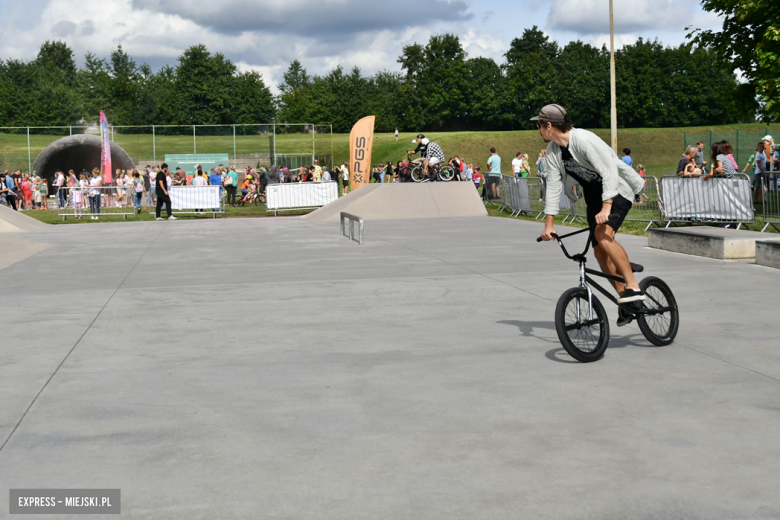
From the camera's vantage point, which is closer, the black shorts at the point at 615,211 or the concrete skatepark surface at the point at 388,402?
the concrete skatepark surface at the point at 388,402

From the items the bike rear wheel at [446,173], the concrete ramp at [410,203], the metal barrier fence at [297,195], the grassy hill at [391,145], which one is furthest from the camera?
the grassy hill at [391,145]

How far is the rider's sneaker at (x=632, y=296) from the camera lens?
5.44 metres

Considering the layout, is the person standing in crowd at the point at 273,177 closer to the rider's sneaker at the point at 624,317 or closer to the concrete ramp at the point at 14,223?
the concrete ramp at the point at 14,223

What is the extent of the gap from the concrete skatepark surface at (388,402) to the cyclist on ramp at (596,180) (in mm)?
757

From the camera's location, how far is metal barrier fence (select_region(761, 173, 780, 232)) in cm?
1335

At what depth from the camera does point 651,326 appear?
18.8 ft

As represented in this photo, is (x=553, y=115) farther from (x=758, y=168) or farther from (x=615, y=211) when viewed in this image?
(x=758, y=168)

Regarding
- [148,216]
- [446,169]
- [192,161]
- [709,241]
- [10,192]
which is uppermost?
[192,161]

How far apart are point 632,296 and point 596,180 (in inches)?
35.2

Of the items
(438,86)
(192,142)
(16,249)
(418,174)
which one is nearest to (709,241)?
(16,249)

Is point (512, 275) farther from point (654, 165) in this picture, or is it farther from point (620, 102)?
point (620, 102)

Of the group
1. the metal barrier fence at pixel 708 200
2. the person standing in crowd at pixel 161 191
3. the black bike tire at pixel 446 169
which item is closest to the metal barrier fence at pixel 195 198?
the person standing in crowd at pixel 161 191

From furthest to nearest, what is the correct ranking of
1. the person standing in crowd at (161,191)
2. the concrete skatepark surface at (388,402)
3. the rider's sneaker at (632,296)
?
the person standing in crowd at (161,191) < the rider's sneaker at (632,296) < the concrete skatepark surface at (388,402)

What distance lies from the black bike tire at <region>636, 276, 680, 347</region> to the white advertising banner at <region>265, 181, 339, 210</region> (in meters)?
21.4
